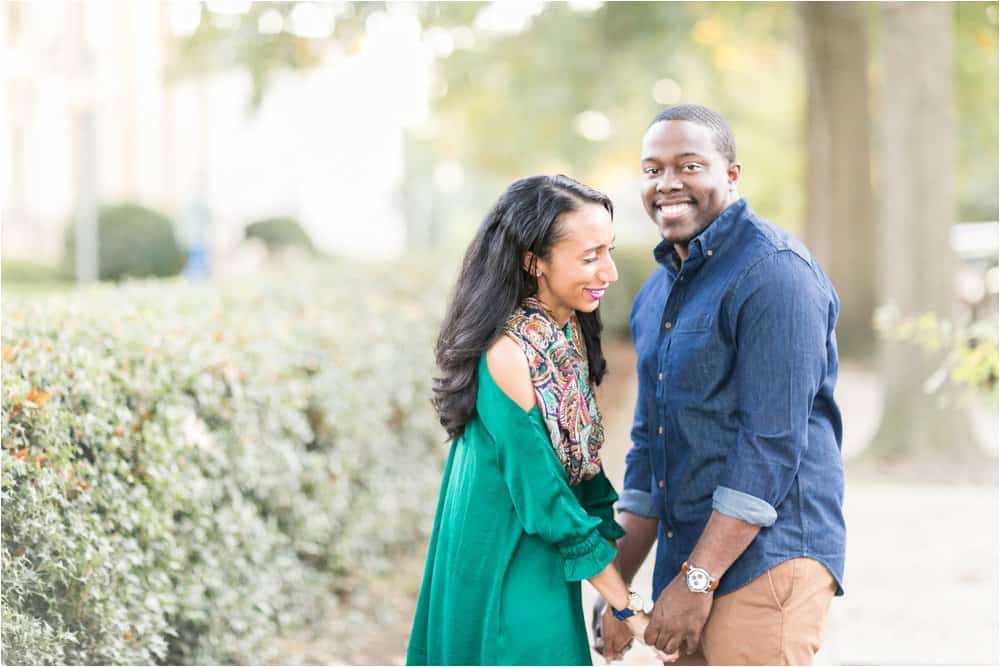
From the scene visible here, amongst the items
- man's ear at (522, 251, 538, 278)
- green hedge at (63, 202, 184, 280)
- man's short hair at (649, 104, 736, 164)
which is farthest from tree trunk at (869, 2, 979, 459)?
green hedge at (63, 202, 184, 280)

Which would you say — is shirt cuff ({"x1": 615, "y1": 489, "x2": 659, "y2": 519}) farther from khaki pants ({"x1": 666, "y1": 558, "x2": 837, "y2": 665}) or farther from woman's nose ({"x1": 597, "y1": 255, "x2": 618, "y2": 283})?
woman's nose ({"x1": 597, "y1": 255, "x2": 618, "y2": 283})

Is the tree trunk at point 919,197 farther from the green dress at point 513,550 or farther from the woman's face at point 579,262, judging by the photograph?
the green dress at point 513,550

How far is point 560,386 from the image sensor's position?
2701 mm

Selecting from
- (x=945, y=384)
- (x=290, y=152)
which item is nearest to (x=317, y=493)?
(x=945, y=384)

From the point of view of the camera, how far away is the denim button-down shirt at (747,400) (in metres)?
2.65

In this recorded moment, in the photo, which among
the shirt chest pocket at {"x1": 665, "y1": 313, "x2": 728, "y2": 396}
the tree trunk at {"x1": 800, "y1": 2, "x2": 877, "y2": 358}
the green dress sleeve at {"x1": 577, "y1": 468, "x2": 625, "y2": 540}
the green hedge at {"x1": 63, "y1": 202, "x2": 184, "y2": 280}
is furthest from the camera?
the green hedge at {"x1": 63, "y1": 202, "x2": 184, "y2": 280}

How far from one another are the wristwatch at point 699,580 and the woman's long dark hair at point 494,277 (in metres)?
0.67

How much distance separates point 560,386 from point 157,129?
30.2 metres

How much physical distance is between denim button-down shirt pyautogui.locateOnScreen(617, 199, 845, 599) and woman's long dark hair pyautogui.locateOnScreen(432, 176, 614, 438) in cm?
39

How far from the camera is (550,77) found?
52.7 ft

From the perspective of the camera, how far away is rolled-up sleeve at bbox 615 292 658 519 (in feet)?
10.3

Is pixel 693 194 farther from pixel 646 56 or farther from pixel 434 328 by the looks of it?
pixel 646 56

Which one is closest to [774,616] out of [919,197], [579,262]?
[579,262]

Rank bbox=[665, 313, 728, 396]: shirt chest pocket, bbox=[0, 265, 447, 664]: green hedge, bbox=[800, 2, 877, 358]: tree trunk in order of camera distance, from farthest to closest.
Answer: bbox=[800, 2, 877, 358]: tree trunk, bbox=[0, 265, 447, 664]: green hedge, bbox=[665, 313, 728, 396]: shirt chest pocket
